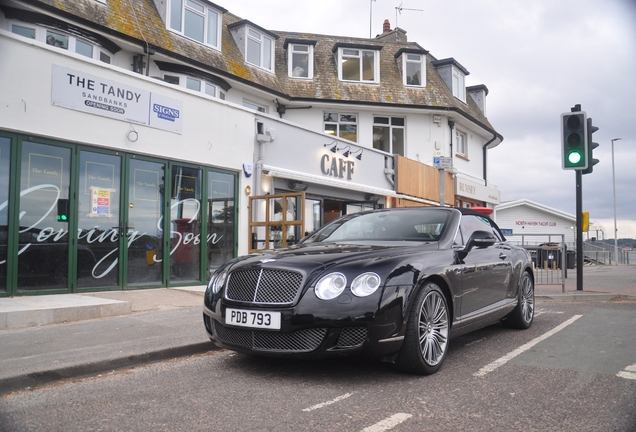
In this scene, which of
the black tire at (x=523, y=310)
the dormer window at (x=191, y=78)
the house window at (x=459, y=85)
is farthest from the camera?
the house window at (x=459, y=85)

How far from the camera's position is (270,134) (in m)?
12.8

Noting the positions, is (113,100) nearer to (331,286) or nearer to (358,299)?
(331,286)

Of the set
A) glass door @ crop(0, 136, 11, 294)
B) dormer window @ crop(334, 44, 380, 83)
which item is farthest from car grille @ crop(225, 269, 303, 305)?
dormer window @ crop(334, 44, 380, 83)

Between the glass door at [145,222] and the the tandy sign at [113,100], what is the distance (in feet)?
2.67

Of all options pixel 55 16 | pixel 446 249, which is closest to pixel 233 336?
pixel 446 249

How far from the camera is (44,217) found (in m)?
8.41

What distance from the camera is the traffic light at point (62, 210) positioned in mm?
8617

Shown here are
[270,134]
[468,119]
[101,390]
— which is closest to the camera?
[101,390]

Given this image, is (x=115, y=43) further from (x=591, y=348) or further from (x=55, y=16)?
(x=591, y=348)

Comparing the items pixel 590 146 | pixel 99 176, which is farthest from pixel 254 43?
pixel 590 146

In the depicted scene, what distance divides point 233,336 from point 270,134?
876cm

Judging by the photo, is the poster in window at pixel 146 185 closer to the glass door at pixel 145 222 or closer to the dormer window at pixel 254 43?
the glass door at pixel 145 222

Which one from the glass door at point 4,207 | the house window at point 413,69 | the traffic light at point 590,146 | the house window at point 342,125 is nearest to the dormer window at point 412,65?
the house window at point 413,69

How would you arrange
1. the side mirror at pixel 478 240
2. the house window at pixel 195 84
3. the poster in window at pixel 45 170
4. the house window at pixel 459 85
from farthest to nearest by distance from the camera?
the house window at pixel 459 85, the house window at pixel 195 84, the poster in window at pixel 45 170, the side mirror at pixel 478 240
